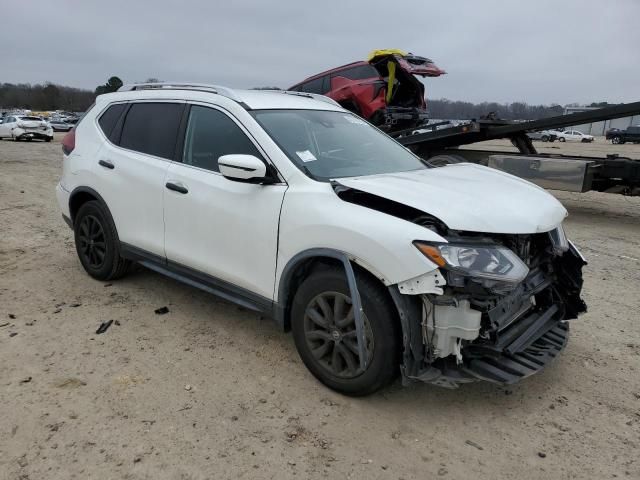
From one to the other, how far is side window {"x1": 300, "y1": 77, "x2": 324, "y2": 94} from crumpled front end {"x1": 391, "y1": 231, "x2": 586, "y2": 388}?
10.7 m

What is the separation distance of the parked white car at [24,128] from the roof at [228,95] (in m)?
23.6

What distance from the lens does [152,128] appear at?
167 inches

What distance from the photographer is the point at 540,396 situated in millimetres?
3156

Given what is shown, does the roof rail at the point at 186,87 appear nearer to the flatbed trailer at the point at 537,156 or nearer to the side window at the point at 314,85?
the flatbed trailer at the point at 537,156

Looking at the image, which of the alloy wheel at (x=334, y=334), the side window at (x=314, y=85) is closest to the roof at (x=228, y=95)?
the alloy wheel at (x=334, y=334)

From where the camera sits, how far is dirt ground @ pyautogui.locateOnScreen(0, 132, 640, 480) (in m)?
2.53

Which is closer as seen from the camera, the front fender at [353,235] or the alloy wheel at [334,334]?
the front fender at [353,235]

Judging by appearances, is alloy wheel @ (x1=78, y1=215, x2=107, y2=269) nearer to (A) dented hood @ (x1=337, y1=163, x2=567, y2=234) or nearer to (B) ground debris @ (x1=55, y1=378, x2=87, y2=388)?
(B) ground debris @ (x1=55, y1=378, x2=87, y2=388)

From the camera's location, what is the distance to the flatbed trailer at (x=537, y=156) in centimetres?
805

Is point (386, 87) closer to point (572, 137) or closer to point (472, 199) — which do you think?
point (472, 199)

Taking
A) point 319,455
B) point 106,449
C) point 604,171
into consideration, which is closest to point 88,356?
point 106,449

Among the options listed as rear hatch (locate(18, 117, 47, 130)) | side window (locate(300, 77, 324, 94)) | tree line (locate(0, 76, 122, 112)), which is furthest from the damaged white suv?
tree line (locate(0, 76, 122, 112))

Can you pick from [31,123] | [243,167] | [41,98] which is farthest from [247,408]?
[41,98]

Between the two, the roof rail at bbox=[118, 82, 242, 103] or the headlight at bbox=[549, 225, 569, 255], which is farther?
the roof rail at bbox=[118, 82, 242, 103]
